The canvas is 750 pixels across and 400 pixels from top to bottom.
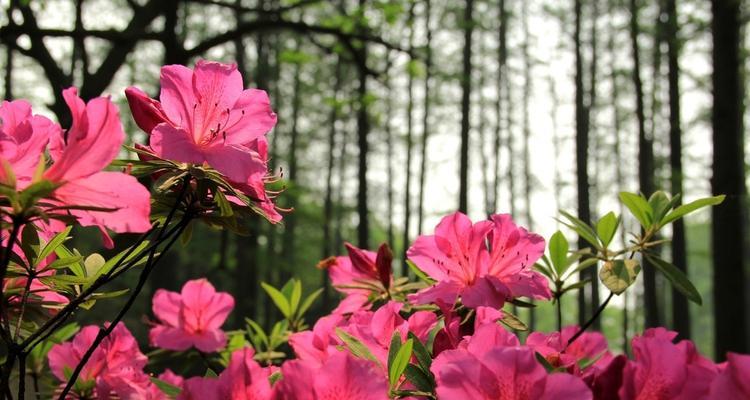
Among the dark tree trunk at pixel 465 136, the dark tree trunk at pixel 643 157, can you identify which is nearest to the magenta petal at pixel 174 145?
the dark tree trunk at pixel 643 157

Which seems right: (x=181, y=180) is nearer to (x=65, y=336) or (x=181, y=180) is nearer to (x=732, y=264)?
(x=65, y=336)

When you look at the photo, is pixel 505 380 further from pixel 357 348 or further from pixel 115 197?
pixel 115 197

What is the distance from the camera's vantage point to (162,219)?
91 centimetres

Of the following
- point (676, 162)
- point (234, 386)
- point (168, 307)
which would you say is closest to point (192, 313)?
point (168, 307)

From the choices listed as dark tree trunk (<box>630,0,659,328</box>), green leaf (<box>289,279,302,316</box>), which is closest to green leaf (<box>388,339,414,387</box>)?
green leaf (<box>289,279,302,316</box>)

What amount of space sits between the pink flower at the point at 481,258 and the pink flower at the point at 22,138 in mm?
528

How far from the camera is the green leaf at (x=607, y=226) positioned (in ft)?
3.77

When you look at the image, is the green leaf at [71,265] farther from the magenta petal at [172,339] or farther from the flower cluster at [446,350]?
the magenta petal at [172,339]

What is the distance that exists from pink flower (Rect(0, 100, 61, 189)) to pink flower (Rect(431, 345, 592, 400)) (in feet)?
1.46

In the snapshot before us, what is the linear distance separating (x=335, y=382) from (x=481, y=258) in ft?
1.40

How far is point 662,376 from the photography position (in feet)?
2.18

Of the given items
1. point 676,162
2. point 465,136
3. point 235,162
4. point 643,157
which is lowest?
point 235,162

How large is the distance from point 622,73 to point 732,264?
29.1 feet

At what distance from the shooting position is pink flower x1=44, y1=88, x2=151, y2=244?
24.1 inches
